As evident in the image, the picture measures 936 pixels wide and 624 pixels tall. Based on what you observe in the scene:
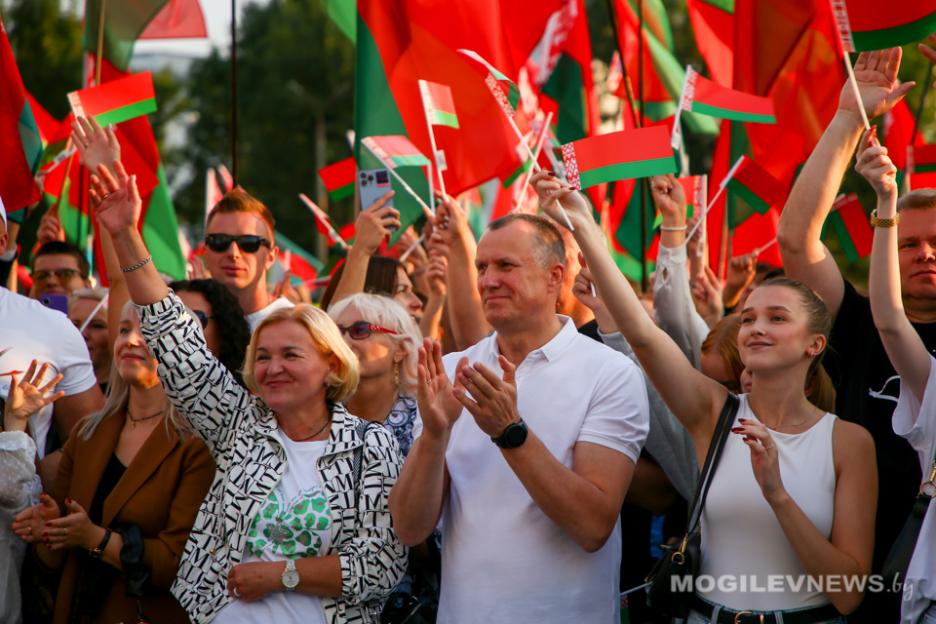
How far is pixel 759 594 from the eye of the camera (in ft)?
12.3

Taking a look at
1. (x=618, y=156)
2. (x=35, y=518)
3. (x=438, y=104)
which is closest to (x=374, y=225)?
(x=438, y=104)

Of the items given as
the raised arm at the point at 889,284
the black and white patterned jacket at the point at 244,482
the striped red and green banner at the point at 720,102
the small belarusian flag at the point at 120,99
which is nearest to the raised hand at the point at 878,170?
the raised arm at the point at 889,284

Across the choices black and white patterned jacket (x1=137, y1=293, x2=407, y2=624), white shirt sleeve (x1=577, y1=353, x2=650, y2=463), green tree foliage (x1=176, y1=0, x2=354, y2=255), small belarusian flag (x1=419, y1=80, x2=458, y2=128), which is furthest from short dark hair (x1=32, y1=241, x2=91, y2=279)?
green tree foliage (x1=176, y1=0, x2=354, y2=255)

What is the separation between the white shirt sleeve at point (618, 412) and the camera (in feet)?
12.9

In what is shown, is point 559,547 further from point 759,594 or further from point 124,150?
point 124,150

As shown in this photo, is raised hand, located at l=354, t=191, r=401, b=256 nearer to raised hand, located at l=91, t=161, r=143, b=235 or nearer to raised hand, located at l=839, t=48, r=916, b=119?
raised hand, located at l=91, t=161, r=143, b=235

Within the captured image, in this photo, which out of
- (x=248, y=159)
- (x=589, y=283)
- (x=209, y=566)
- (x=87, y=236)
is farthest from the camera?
(x=248, y=159)

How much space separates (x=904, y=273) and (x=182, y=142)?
120 feet

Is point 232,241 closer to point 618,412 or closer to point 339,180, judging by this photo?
point 339,180

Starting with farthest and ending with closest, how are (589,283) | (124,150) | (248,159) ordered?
1. (248,159)
2. (124,150)
3. (589,283)

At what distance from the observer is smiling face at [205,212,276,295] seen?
582 cm

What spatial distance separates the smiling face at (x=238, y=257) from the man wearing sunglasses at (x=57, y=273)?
4.50 ft

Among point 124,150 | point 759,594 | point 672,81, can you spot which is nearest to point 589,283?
point 759,594

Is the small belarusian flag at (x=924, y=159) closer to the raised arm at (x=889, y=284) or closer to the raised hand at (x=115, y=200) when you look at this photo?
the raised arm at (x=889, y=284)
